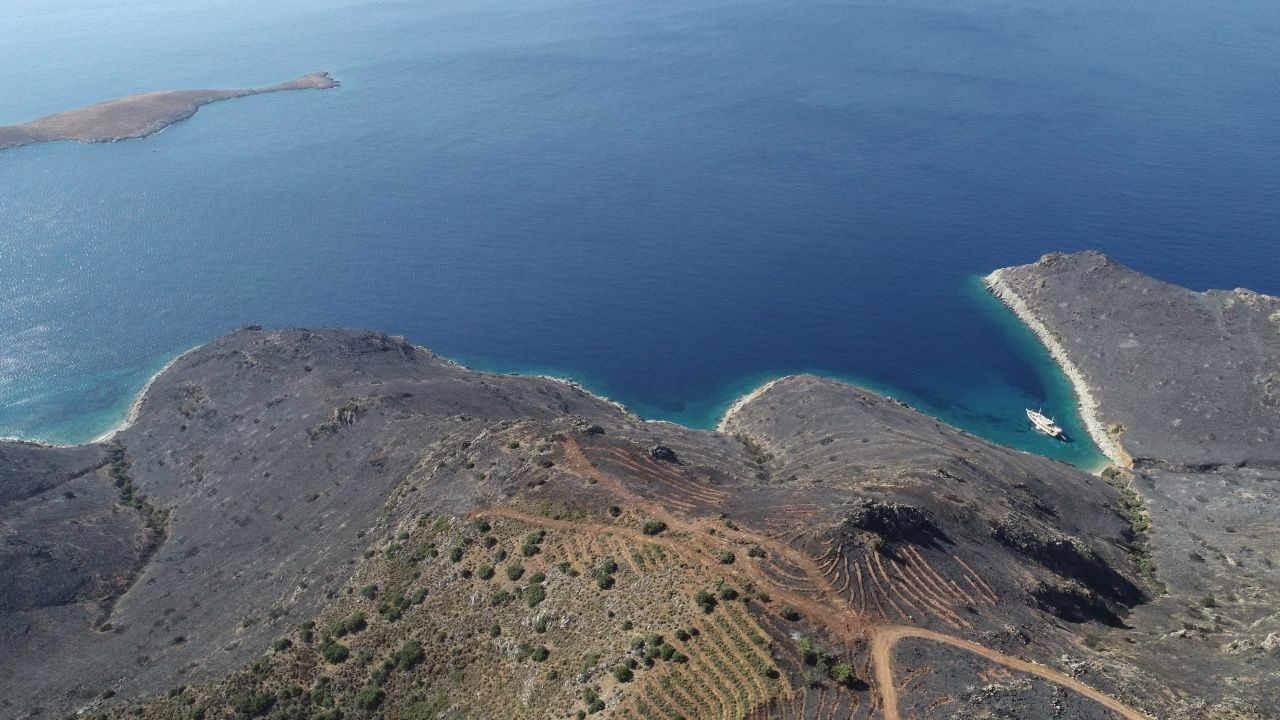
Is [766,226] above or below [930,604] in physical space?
above

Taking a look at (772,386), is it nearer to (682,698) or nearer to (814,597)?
(814,597)

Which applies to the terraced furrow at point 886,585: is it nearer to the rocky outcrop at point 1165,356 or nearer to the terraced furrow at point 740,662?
the terraced furrow at point 740,662

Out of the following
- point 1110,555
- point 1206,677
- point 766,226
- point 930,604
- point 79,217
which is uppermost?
point 79,217

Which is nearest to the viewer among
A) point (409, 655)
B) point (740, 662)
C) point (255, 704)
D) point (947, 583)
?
point (740, 662)

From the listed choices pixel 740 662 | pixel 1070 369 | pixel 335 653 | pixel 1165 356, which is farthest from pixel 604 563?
pixel 1165 356

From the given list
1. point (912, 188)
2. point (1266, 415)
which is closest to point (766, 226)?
point (912, 188)

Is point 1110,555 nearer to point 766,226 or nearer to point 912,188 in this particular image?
point 766,226

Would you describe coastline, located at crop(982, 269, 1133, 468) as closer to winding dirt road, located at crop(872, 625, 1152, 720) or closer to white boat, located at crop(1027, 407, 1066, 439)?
white boat, located at crop(1027, 407, 1066, 439)
